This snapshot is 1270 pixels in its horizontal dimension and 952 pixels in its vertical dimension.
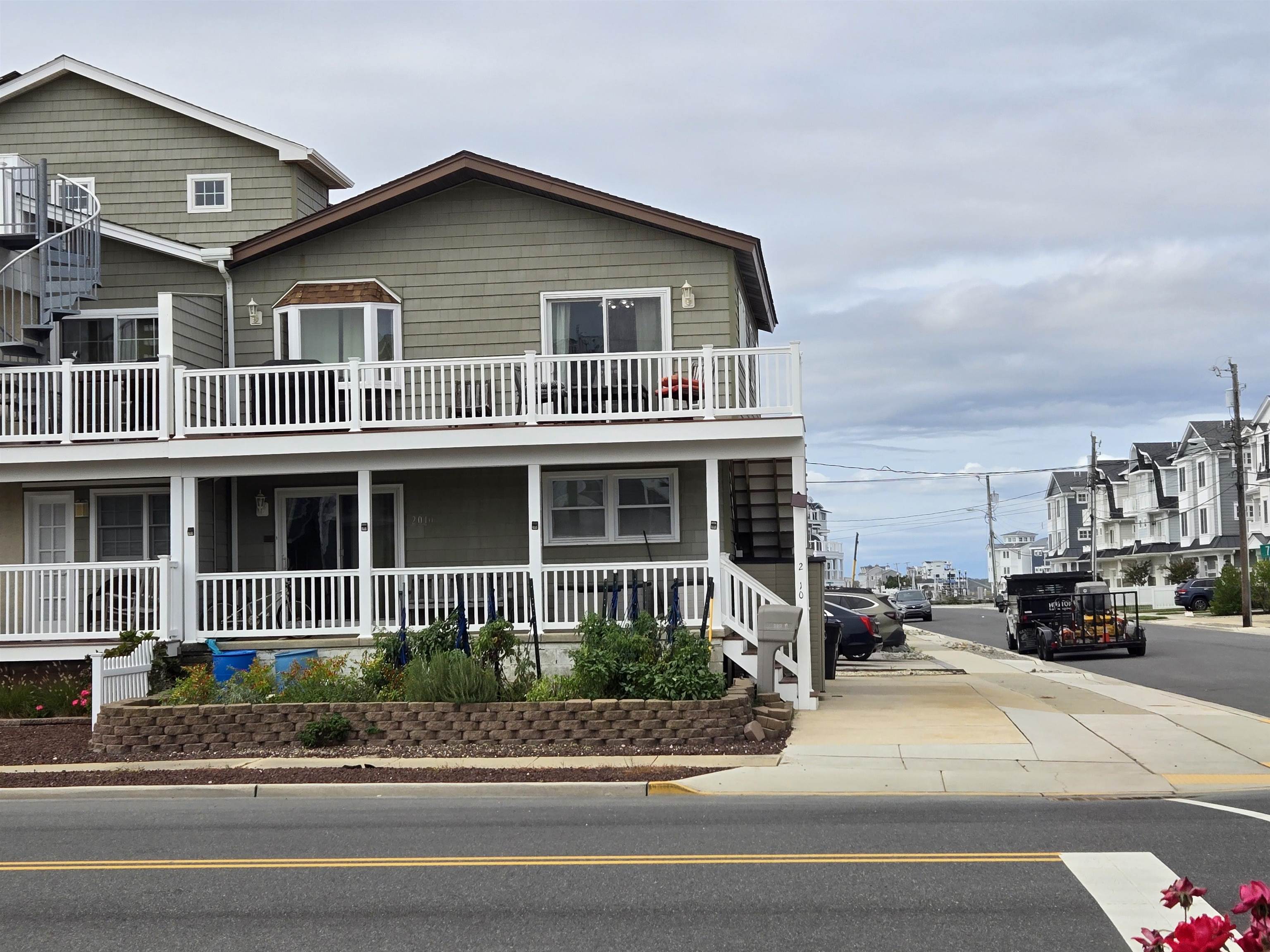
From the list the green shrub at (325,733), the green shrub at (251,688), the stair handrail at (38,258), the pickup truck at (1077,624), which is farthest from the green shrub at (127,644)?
the pickup truck at (1077,624)

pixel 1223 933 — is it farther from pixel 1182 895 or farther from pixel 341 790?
pixel 341 790

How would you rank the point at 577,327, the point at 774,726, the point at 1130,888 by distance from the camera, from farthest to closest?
1. the point at 577,327
2. the point at 774,726
3. the point at 1130,888

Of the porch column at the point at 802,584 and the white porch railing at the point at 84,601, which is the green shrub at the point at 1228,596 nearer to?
the porch column at the point at 802,584

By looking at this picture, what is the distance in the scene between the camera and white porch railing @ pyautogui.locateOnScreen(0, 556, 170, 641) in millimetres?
17609

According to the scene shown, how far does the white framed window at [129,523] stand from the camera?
20281mm

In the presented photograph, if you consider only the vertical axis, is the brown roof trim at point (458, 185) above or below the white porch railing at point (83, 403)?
above

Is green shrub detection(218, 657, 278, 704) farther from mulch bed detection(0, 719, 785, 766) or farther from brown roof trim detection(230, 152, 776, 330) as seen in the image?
brown roof trim detection(230, 152, 776, 330)

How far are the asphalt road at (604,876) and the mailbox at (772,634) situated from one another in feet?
16.2

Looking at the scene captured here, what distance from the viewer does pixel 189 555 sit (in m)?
18.0

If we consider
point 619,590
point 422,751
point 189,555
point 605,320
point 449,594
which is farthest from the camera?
point 605,320

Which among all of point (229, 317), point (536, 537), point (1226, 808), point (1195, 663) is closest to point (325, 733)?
point (536, 537)

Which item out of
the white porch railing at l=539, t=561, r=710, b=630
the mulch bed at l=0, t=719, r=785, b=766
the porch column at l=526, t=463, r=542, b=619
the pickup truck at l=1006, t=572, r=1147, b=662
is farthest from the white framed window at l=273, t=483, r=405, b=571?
the pickup truck at l=1006, t=572, r=1147, b=662

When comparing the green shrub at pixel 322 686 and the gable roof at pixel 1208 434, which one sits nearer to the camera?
the green shrub at pixel 322 686

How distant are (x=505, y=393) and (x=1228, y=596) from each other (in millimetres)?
40343
